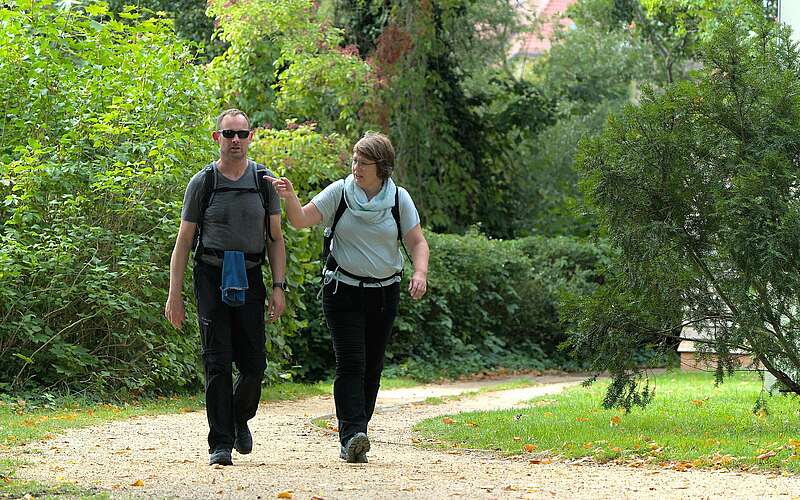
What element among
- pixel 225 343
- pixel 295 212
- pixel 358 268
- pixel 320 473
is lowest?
pixel 320 473

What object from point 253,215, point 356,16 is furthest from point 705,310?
point 356,16

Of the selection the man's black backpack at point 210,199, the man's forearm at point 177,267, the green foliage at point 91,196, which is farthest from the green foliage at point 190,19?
the man's forearm at point 177,267

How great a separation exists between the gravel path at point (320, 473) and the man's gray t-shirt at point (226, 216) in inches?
48.2

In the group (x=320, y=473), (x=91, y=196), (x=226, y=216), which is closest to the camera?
(x=320, y=473)

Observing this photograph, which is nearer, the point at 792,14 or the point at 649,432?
the point at 649,432

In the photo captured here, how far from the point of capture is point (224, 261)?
22.6ft

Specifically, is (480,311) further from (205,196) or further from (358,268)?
(205,196)

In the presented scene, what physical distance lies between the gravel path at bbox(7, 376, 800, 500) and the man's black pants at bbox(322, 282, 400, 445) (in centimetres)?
29

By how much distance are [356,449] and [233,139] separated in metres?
1.88

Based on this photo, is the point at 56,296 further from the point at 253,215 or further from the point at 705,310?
the point at 705,310

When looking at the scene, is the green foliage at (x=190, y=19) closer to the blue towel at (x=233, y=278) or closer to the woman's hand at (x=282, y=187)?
the woman's hand at (x=282, y=187)

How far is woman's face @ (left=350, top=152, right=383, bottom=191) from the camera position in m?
7.35

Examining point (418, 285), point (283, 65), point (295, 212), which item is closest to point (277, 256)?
point (295, 212)

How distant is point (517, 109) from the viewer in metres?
25.3
